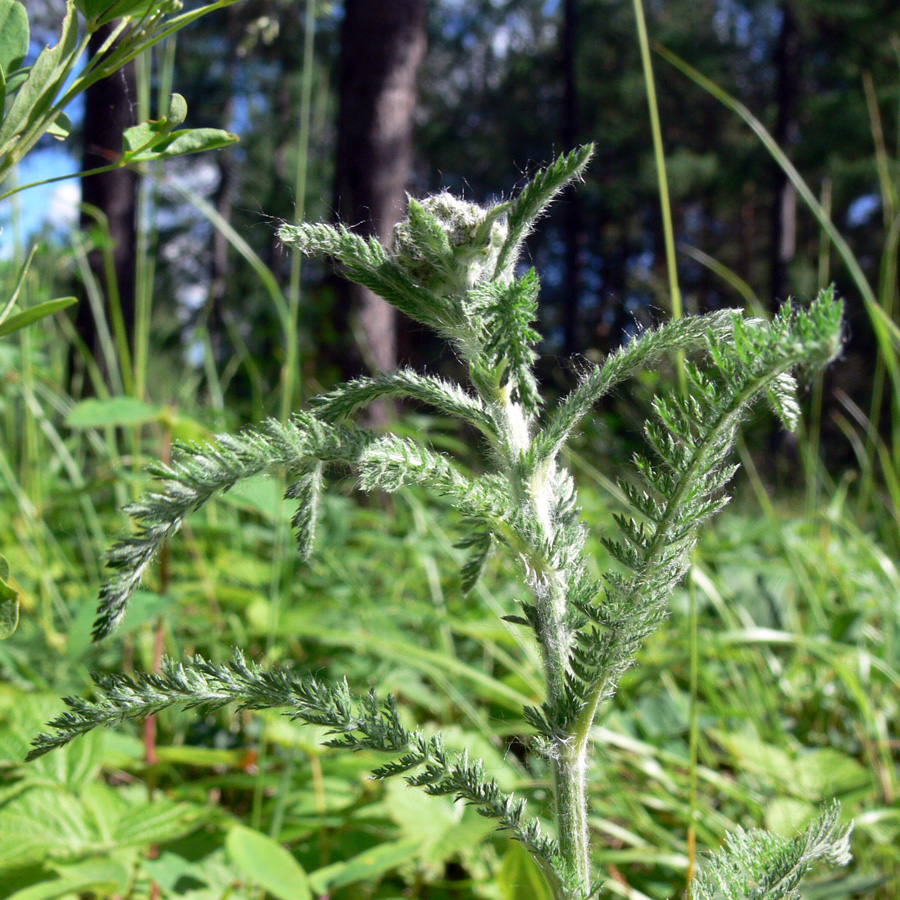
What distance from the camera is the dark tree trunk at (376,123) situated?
10.9 ft

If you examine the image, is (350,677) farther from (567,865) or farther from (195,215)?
(195,215)

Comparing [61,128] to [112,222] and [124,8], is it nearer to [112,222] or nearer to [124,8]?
[124,8]

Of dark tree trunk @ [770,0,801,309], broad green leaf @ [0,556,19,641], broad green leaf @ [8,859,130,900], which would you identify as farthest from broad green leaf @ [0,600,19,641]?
dark tree trunk @ [770,0,801,309]

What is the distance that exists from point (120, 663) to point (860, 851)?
4.07ft

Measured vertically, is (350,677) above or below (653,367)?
below

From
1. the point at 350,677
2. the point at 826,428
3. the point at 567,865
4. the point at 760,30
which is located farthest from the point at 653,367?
the point at 760,30

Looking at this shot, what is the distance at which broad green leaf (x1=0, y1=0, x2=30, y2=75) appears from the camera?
40 centimetres

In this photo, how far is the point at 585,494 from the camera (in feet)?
7.55

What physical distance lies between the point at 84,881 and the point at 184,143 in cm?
63

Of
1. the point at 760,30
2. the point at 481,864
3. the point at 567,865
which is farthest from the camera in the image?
the point at 760,30

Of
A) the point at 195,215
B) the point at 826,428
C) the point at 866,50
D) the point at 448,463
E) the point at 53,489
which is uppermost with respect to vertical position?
the point at 866,50

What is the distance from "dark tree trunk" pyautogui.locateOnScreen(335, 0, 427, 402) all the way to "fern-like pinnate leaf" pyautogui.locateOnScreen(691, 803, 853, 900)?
2.90 metres

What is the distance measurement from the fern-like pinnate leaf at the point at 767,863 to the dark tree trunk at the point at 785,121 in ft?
35.4

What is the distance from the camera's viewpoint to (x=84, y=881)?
65 cm
